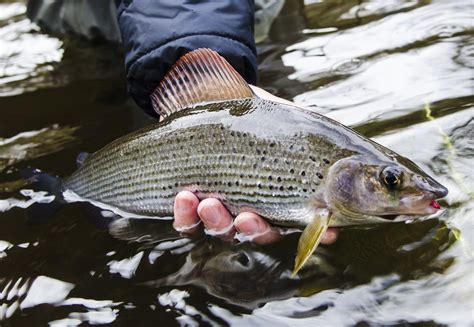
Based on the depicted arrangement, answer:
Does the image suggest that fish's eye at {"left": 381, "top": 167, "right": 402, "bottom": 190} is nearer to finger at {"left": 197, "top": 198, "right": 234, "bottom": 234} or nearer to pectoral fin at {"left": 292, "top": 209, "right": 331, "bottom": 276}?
pectoral fin at {"left": 292, "top": 209, "right": 331, "bottom": 276}

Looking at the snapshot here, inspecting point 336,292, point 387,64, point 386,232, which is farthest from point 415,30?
point 336,292

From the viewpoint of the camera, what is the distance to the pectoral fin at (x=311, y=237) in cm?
247

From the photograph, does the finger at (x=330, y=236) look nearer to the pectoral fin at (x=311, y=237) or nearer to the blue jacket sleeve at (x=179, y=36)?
the pectoral fin at (x=311, y=237)

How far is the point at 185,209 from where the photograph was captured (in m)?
2.97

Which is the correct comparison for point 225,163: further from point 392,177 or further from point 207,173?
point 392,177

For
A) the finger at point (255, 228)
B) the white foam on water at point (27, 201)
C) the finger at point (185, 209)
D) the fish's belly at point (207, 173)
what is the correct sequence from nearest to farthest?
the fish's belly at point (207, 173) < the finger at point (255, 228) < the finger at point (185, 209) < the white foam on water at point (27, 201)

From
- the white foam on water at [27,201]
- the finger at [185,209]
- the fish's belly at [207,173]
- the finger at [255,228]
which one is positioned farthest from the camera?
the white foam on water at [27,201]

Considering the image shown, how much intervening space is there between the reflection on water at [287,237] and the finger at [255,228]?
0.05 m

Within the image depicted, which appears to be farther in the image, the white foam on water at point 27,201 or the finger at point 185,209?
the white foam on water at point 27,201

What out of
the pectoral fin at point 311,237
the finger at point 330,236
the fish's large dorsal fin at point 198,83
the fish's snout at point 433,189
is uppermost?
the fish's large dorsal fin at point 198,83

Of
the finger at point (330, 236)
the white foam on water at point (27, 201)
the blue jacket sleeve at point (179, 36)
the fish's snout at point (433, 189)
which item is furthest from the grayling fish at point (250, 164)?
the blue jacket sleeve at point (179, 36)

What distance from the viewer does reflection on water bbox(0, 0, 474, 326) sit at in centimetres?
262

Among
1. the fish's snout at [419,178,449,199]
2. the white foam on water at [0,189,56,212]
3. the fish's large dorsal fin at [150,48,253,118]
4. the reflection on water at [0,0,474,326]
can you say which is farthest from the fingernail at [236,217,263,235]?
the white foam on water at [0,189,56,212]

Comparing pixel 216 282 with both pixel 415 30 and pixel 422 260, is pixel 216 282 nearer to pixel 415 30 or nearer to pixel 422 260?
pixel 422 260
